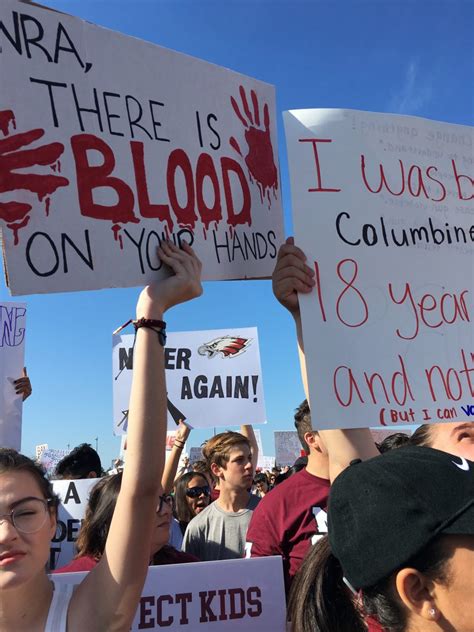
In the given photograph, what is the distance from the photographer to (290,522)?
271cm

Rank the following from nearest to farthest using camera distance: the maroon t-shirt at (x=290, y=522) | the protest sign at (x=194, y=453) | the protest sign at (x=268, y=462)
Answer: the maroon t-shirt at (x=290, y=522)
the protest sign at (x=194, y=453)
the protest sign at (x=268, y=462)

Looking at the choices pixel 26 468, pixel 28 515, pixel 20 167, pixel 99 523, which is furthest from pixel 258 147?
pixel 99 523

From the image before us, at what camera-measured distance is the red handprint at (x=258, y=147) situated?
246 centimetres

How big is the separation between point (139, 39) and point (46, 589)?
1.89m

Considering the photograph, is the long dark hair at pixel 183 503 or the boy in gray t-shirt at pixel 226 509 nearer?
the boy in gray t-shirt at pixel 226 509

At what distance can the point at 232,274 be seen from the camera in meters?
2.39

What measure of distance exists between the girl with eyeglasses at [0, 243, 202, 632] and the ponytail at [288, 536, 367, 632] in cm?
47

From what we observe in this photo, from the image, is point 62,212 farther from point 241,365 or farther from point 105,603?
point 241,365

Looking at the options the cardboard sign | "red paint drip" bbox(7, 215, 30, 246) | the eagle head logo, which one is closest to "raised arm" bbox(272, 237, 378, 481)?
the cardboard sign

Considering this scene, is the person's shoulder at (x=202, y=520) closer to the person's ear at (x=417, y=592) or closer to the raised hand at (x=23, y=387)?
the raised hand at (x=23, y=387)

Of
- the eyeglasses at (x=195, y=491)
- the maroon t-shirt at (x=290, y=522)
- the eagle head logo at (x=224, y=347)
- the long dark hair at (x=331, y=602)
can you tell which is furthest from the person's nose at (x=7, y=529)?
the eagle head logo at (x=224, y=347)

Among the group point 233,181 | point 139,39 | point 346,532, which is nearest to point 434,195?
point 233,181

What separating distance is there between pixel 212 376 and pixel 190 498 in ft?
4.09

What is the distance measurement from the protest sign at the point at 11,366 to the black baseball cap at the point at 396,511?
344 cm
